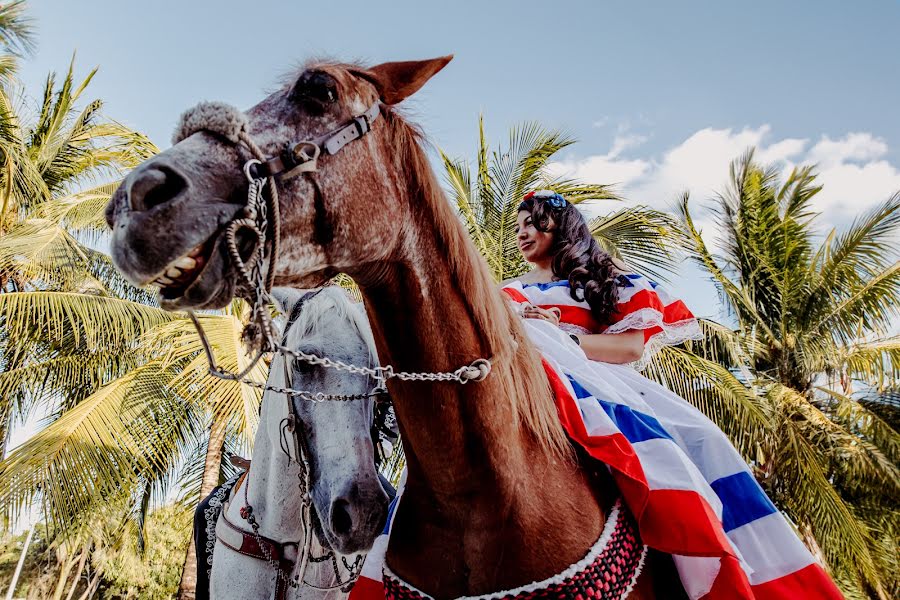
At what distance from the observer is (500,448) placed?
5.15ft

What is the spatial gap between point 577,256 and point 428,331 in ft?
5.01

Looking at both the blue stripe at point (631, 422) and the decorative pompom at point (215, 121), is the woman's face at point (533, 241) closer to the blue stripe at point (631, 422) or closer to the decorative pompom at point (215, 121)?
the blue stripe at point (631, 422)

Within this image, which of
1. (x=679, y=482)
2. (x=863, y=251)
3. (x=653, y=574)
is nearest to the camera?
(x=679, y=482)

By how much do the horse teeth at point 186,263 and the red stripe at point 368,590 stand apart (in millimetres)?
1228

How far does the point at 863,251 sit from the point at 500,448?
45.4ft

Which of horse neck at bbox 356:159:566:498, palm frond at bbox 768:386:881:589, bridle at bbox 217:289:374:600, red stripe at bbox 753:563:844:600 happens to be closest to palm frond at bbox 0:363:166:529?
bridle at bbox 217:289:374:600

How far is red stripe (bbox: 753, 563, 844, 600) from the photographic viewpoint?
5.55ft

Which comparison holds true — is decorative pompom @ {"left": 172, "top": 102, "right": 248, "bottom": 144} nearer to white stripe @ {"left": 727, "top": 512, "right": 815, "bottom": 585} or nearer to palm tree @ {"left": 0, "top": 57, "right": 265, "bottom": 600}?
white stripe @ {"left": 727, "top": 512, "right": 815, "bottom": 585}

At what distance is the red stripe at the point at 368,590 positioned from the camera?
191cm

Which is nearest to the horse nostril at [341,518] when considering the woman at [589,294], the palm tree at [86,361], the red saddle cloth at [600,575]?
the red saddle cloth at [600,575]

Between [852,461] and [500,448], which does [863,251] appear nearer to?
[852,461]

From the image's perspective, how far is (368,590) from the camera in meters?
1.93

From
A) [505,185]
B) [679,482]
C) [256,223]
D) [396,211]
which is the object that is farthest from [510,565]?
[505,185]

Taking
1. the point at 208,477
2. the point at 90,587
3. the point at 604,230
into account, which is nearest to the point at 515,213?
the point at 604,230
